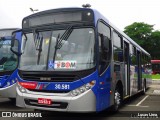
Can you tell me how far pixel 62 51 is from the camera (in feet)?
24.0

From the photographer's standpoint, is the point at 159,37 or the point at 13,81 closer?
the point at 13,81

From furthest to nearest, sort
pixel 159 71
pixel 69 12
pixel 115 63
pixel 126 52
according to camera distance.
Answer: pixel 159 71
pixel 126 52
pixel 115 63
pixel 69 12

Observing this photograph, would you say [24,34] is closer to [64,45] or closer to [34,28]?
[34,28]

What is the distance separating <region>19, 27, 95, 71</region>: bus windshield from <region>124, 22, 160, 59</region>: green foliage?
63.3 metres

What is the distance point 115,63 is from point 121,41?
61.5 inches

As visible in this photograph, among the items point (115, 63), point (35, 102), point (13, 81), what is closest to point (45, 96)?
point (35, 102)

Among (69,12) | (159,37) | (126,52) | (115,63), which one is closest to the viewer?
(69,12)

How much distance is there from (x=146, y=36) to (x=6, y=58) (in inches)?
2550

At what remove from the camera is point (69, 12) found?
25.2 feet

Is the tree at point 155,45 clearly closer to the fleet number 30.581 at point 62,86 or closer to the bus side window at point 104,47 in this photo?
the bus side window at point 104,47

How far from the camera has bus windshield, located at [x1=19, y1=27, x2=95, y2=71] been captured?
7105 millimetres

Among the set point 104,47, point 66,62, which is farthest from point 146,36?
point 66,62

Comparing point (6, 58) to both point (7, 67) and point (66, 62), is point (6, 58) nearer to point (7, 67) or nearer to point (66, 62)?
point (7, 67)

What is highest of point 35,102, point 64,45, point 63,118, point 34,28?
point 34,28
